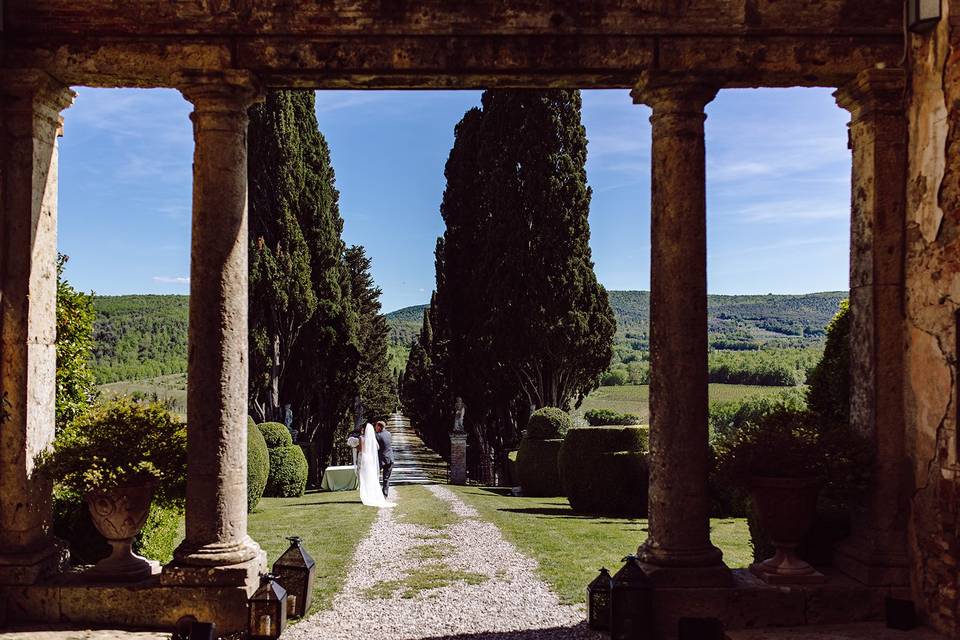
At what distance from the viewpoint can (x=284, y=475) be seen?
62.9 ft

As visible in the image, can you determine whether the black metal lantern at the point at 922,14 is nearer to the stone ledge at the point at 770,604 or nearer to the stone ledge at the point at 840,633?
the stone ledge at the point at 770,604

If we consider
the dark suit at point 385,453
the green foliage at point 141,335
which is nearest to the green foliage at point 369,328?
the dark suit at point 385,453

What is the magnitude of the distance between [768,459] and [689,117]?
9.75ft

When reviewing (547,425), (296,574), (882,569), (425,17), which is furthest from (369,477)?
(425,17)

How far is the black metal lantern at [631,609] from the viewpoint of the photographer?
239 inches

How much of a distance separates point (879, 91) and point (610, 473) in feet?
33.8

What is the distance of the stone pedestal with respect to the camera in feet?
82.1

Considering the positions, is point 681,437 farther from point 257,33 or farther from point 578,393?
point 578,393

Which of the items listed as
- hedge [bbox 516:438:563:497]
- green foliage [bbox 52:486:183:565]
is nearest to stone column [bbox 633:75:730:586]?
green foliage [bbox 52:486:183:565]

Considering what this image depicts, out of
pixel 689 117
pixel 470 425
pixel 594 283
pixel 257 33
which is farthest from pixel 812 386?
pixel 470 425

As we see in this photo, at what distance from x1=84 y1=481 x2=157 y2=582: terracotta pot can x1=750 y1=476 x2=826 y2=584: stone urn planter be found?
17.0 feet

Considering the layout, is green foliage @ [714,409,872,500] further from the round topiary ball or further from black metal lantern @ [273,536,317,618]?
the round topiary ball

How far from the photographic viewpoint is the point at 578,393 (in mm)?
23469

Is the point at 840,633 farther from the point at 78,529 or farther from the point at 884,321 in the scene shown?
the point at 78,529
